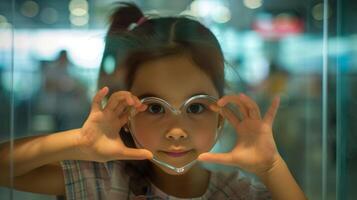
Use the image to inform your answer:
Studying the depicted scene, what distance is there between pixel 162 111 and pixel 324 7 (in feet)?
0.96

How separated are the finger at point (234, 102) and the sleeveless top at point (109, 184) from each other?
0.32 feet

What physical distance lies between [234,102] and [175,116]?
0.27ft

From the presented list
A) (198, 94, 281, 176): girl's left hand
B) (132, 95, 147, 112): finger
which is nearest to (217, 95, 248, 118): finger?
(198, 94, 281, 176): girl's left hand

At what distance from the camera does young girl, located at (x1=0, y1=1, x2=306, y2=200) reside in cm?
70

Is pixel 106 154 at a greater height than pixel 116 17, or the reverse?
pixel 116 17

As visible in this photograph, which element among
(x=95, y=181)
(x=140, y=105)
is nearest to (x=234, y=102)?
(x=140, y=105)

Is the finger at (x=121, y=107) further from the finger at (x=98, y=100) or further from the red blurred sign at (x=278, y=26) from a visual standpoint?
the red blurred sign at (x=278, y=26)

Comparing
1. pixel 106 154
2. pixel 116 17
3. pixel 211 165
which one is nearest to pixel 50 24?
pixel 116 17

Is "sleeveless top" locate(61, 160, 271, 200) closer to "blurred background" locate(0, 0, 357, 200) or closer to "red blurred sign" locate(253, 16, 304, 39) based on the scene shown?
"blurred background" locate(0, 0, 357, 200)

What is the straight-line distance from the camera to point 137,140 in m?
0.71

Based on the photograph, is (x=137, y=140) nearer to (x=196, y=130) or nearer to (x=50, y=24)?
(x=196, y=130)

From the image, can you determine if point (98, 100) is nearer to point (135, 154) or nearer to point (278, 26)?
point (135, 154)

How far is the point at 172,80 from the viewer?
70 cm

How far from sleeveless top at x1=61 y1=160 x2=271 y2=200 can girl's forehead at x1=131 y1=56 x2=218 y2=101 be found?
13cm
